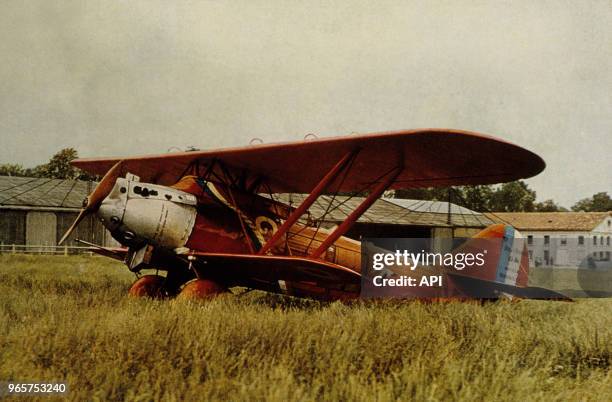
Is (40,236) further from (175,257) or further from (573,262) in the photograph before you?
(573,262)

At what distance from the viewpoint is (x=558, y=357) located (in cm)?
399

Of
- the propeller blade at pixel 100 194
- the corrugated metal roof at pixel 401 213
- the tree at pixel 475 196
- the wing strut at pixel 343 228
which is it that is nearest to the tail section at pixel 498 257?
the wing strut at pixel 343 228

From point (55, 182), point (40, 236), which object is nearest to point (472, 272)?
Result: point (40, 236)

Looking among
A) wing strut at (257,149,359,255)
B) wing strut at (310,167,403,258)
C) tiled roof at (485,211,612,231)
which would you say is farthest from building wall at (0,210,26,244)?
tiled roof at (485,211,612,231)

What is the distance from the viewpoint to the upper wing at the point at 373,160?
5852 millimetres

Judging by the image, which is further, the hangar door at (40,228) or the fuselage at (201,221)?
the hangar door at (40,228)

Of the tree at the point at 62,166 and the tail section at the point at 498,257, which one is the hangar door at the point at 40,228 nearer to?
the tail section at the point at 498,257

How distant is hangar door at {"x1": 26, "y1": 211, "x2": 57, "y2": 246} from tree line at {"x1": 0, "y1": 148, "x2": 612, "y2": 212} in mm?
19952

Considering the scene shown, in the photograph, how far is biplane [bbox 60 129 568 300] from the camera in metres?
5.82

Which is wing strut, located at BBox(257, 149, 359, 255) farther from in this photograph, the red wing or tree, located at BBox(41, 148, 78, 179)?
tree, located at BBox(41, 148, 78, 179)

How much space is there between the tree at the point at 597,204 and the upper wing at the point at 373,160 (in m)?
83.6

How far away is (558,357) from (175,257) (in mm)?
4238

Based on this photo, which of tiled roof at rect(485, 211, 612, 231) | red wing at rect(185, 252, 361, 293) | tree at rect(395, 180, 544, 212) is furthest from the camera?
tree at rect(395, 180, 544, 212)

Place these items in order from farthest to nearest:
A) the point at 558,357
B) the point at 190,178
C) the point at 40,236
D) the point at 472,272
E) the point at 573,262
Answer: the point at 573,262 < the point at 40,236 < the point at 472,272 < the point at 190,178 < the point at 558,357
